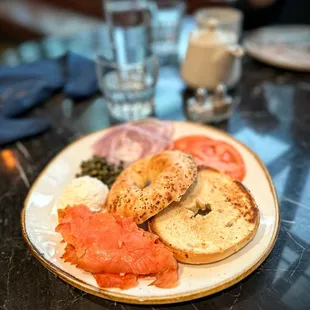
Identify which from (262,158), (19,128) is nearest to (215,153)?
(262,158)

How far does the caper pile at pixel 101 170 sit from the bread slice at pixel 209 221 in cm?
28

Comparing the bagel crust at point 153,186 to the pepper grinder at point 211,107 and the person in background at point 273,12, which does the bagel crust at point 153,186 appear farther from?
the person in background at point 273,12

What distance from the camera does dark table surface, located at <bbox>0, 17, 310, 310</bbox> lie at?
854 millimetres

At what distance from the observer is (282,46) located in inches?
77.5

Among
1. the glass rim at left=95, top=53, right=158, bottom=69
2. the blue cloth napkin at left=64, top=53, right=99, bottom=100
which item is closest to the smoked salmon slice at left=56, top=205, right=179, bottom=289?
the glass rim at left=95, top=53, right=158, bottom=69

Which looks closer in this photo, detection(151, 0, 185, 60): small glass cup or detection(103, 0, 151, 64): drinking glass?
detection(103, 0, 151, 64): drinking glass

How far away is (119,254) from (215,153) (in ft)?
1.72

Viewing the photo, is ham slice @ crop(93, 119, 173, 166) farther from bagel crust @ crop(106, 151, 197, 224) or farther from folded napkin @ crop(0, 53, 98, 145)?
folded napkin @ crop(0, 53, 98, 145)

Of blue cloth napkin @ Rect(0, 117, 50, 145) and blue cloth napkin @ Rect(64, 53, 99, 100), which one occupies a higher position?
blue cloth napkin @ Rect(64, 53, 99, 100)

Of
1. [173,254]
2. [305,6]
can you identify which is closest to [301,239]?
[173,254]

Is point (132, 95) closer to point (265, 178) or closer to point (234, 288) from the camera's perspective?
point (265, 178)

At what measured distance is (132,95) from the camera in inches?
61.1

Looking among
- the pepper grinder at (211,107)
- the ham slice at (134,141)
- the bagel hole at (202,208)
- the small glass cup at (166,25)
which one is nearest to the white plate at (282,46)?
the small glass cup at (166,25)

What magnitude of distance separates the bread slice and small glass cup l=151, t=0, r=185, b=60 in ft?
3.96
